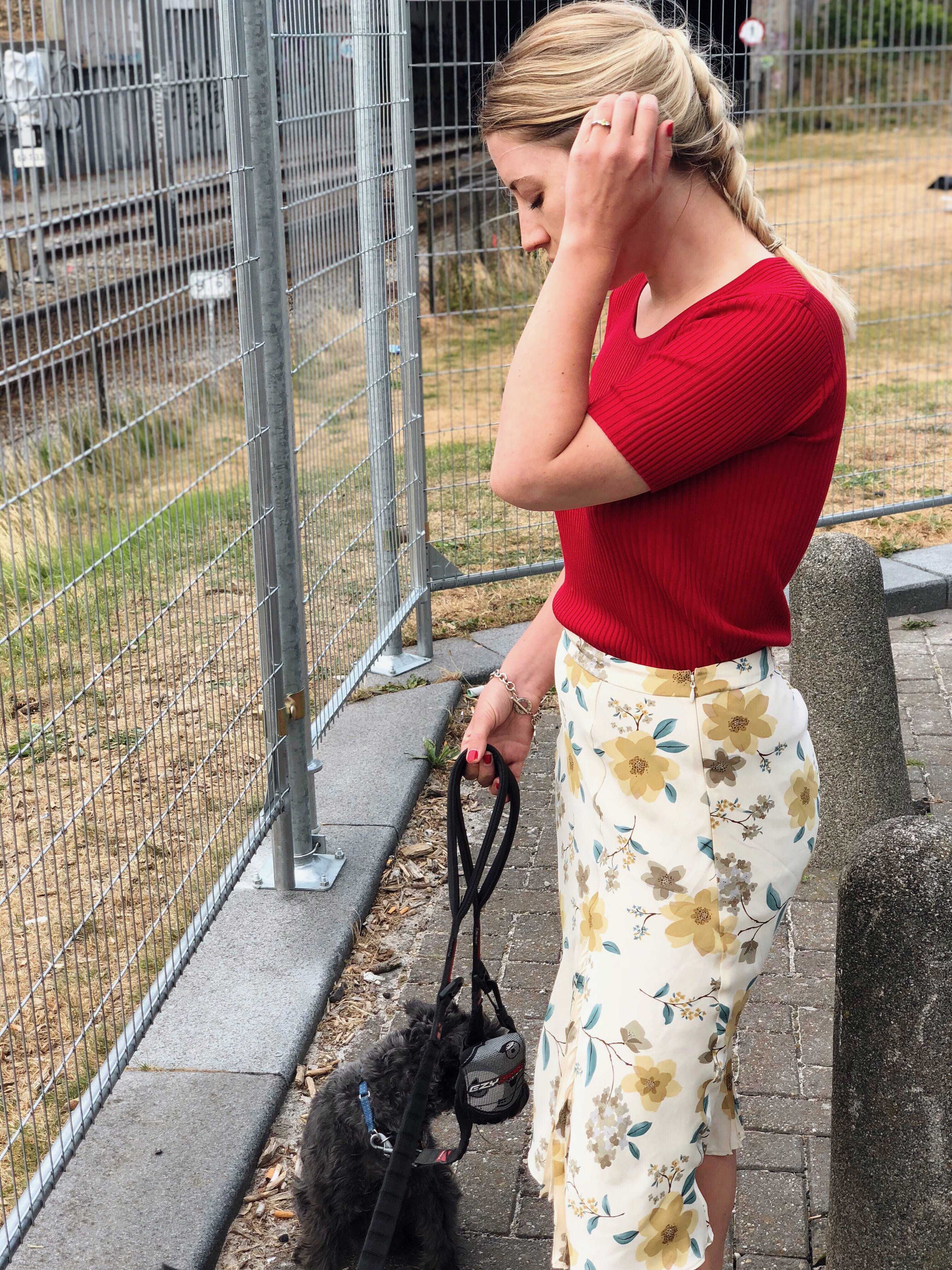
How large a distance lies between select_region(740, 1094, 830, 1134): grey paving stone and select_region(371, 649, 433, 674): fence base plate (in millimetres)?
2735

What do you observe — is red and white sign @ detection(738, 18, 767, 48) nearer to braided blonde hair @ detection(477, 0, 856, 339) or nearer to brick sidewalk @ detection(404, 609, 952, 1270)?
brick sidewalk @ detection(404, 609, 952, 1270)

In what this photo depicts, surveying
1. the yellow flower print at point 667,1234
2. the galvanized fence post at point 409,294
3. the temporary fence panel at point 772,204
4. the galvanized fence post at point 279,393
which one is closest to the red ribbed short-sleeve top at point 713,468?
the yellow flower print at point 667,1234

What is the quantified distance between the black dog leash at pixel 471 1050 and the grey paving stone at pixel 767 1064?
114cm

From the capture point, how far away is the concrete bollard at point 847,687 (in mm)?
4047

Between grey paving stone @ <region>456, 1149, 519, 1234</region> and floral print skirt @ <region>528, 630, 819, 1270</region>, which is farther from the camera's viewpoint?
grey paving stone @ <region>456, 1149, 519, 1234</region>

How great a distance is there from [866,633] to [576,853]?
7.41 feet

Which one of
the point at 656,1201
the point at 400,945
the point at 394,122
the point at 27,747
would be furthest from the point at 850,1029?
the point at 394,122

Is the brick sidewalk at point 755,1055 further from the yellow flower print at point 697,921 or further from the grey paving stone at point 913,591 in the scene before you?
the grey paving stone at point 913,591

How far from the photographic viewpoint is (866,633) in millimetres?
4074

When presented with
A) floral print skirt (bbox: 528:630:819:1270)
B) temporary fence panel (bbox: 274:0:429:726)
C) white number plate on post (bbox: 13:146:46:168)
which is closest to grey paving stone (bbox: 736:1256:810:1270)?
floral print skirt (bbox: 528:630:819:1270)

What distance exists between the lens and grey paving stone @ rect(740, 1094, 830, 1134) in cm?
313

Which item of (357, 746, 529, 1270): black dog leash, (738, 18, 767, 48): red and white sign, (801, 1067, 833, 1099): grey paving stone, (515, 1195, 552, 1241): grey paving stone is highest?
(738, 18, 767, 48): red and white sign

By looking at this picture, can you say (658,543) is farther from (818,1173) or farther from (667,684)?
(818,1173)

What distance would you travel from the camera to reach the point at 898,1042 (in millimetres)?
2057
